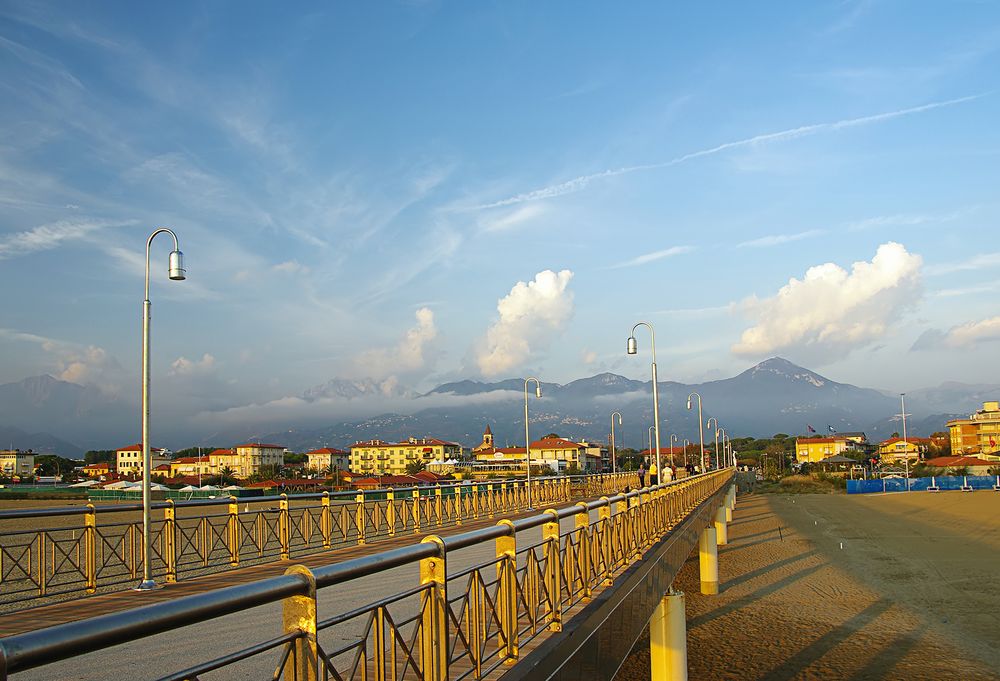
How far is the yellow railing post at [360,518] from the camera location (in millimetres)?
17906

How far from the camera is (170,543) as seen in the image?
1261 centimetres

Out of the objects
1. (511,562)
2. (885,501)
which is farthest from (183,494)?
(511,562)

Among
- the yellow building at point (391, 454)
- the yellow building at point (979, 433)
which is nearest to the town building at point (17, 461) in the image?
the yellow building at point (391, 454)

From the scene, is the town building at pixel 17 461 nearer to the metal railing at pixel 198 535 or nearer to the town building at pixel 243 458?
the town building at pixel 243 458

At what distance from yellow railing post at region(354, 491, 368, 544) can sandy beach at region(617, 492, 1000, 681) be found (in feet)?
21.1

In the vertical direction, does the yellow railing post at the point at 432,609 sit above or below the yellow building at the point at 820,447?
above

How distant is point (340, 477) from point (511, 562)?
93077mm

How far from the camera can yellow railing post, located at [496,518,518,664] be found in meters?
5.82

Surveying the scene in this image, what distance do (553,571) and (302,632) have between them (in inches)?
168

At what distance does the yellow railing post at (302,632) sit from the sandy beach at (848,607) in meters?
15.8

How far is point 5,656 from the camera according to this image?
6.51 ft

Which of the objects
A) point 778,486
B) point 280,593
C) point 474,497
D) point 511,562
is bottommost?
point 778,486

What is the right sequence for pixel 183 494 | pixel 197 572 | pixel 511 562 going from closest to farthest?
pixel 511 562 < pixel 197 572 < pixel 183 494

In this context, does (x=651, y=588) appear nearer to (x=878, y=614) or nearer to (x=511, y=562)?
(x=511, y=562)
